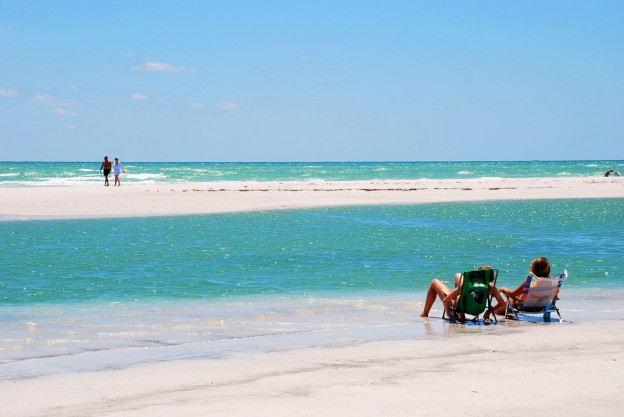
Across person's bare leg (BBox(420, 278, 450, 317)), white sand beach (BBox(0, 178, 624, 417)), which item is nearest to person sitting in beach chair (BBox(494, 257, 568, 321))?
white sand beach (BBox(0, 178, 624, 417))

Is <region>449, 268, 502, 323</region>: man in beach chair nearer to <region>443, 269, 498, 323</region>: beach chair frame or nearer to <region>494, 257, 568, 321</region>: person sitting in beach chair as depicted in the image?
<region>443, 269, 498, 323</region>: beach chair frame

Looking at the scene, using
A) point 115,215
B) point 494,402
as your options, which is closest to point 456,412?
point 494,402

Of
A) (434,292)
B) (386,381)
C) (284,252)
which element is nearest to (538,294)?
(434,292)

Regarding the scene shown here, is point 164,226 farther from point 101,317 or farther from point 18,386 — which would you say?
point 18,386

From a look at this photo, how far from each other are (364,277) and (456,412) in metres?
9.26

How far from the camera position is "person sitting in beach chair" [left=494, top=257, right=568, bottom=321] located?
11.2 meters

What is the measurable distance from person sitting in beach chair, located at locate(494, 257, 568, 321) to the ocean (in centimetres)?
58

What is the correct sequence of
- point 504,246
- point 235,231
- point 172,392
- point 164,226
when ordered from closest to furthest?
point 172,392, point 504,246, point 235,231, point 164,226

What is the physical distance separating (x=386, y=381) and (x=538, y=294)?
438 centimetres

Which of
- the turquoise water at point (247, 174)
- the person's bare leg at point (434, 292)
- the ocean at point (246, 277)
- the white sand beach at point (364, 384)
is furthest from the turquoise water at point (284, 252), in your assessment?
the turquoise water at point (247, 174)

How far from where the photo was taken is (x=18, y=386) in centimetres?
762

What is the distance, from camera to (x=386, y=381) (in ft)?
24.9

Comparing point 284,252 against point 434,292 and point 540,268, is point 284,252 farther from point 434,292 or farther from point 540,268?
point 540,268

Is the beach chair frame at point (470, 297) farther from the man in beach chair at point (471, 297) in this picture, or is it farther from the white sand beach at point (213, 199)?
the white sand beach at point (213, 199)
